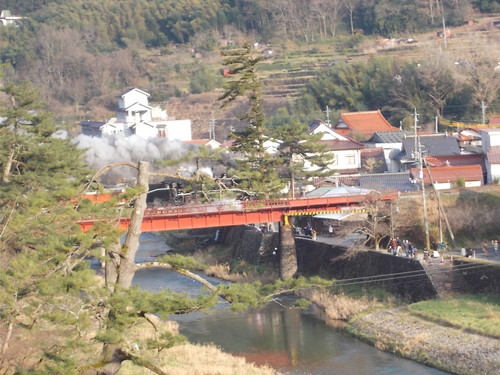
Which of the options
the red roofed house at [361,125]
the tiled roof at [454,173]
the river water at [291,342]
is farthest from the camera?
the red roofed house at [361,125]

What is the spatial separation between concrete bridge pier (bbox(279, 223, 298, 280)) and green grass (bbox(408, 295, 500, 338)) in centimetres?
719

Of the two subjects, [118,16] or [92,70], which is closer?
[92,70]

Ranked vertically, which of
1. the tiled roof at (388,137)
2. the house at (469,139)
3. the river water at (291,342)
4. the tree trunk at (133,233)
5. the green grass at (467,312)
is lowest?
the river water at (291,342)

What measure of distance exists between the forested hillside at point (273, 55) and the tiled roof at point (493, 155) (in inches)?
471

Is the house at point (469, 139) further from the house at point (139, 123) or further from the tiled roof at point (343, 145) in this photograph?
the house at point (139, 123)

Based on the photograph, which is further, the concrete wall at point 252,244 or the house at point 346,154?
the house at point 346,154

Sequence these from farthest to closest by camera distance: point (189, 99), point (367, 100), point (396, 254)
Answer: point (189, 99), point (367, 100), point (396, 254)

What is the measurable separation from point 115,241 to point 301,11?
225 feet

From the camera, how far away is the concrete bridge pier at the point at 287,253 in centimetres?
3022

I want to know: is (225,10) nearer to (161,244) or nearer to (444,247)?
(161,244)

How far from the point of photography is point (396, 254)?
1018 inches

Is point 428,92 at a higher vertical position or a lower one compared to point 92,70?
lower

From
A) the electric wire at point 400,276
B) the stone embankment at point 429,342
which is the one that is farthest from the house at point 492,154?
the stone embankment at point 429,342

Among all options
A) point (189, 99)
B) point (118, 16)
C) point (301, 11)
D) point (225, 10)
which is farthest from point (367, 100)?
point (118, 16)
